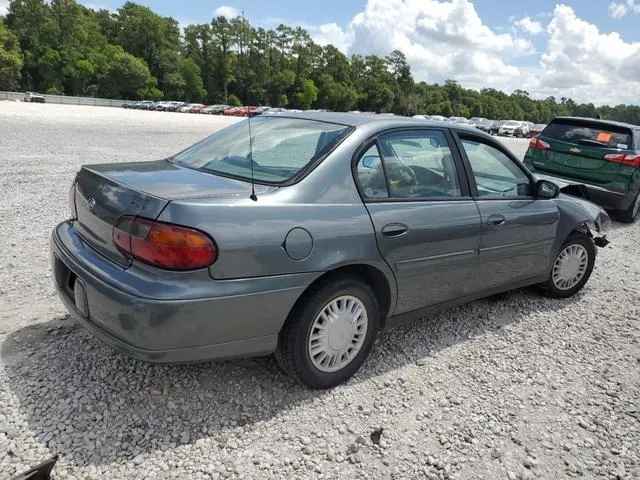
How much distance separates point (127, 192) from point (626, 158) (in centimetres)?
803

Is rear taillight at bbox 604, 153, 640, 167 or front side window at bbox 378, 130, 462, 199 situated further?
rear taillight at bbox 604, 153, 640, 167

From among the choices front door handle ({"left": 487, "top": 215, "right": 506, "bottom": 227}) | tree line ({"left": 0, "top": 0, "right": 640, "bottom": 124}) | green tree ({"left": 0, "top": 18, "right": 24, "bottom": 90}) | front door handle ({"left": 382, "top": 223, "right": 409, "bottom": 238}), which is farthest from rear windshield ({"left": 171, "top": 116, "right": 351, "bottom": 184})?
green tree ({"left": 0, "top": 18, "right": 24, "bottom": 90})

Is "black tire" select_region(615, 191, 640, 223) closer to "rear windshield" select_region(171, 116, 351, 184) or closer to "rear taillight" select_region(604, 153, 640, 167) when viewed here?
"rear taillight" select_region(604, 153, 640, 167)

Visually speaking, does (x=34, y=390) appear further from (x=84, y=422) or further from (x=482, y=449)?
(x=482, y=449)

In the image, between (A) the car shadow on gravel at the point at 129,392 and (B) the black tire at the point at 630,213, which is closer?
(A) the car shadow on gravel at the point at 129,392

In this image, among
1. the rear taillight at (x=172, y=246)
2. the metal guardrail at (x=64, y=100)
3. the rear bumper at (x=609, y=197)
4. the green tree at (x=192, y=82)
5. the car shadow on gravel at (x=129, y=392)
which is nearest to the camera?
the rear taillight at (x=172, y=246)

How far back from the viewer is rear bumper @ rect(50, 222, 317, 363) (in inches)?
93.8

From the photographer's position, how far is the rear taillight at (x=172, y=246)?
238 cm

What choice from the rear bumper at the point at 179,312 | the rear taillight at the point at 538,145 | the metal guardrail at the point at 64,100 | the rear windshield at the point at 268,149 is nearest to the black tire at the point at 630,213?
the rear taillight at the point at 538,145

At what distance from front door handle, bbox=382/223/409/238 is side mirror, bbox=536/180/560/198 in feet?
5.33

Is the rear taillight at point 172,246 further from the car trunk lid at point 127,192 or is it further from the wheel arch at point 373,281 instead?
the wheel arch at point 373,281

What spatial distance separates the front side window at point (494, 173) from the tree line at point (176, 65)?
58393 millimetres

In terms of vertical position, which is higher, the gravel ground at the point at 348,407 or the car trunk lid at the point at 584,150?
the car trunk lid at the point at 584,150

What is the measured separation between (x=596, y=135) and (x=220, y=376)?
7816mm
